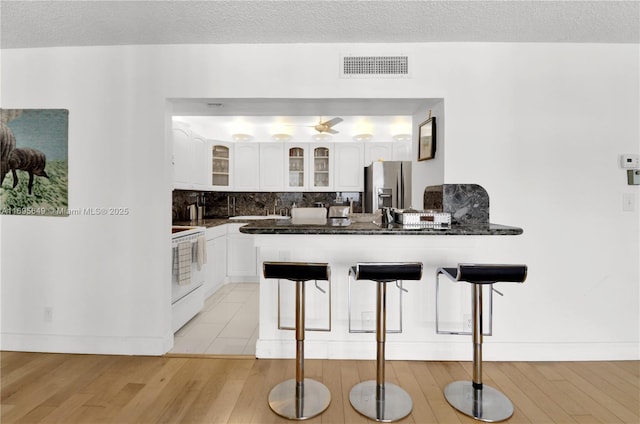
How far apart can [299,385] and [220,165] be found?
4.19m

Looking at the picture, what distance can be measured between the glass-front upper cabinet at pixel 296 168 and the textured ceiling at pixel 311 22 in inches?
120

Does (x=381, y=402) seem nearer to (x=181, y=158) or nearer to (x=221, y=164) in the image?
(x=181, y=158)

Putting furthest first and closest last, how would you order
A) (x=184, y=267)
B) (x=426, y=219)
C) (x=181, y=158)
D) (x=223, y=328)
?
(x=181, y=158) < (x=223, y=328) < (x=184, y=267) < (x=426, y=219)

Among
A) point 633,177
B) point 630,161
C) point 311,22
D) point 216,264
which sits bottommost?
point 216,264

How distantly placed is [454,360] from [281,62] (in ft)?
9.37

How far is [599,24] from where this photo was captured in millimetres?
2293

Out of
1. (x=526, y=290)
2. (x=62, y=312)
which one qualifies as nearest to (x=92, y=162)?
(x=62, y=312)

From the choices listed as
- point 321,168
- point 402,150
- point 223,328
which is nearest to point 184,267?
point 223,328

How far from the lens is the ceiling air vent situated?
8.50 ft

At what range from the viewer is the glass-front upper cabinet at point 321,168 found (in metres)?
5.60

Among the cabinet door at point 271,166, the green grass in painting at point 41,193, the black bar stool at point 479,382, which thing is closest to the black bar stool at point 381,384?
the black bar stool at point 479,382

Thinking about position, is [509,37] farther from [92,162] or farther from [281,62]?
→ [92,162]

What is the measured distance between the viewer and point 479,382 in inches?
80.9

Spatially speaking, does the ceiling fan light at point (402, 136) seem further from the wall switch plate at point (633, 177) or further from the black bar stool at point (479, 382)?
the black bar stool at point (479, 382)
